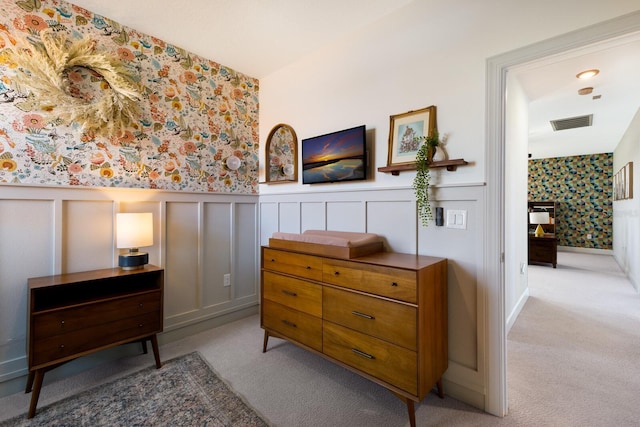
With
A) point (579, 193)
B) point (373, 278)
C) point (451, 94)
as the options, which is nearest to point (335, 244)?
point (373, 278)

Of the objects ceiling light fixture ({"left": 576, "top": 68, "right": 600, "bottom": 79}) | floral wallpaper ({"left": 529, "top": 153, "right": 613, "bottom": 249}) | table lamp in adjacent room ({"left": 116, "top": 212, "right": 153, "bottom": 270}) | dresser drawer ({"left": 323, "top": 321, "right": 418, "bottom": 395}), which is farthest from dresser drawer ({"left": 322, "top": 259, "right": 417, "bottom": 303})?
floral wallpaper ({"left": 529, "top": 153, "right": 613, "bottom": 249})

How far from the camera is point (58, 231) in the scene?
81.9 inches

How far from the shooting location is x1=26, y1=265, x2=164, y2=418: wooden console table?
5.61ft

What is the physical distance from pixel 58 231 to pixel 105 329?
803 mm

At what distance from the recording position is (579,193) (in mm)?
7156

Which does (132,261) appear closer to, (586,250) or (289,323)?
(289,323)

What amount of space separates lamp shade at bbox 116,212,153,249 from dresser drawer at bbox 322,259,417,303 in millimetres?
1429

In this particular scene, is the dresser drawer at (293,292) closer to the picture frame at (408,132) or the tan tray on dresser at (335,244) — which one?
the tan tray on dresser at (335,244)

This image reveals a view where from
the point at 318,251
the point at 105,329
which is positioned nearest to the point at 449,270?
the point at 318,251

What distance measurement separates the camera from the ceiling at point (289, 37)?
6.93 feet

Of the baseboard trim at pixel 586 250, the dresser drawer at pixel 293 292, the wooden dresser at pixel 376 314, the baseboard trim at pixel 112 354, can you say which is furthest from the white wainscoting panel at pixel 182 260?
the baseboard trim at pixel 586 250

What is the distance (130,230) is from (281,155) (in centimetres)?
157

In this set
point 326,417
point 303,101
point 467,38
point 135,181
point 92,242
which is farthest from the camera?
point 303,101

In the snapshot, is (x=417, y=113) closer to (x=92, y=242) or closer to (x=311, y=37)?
(x=311, y=37)
